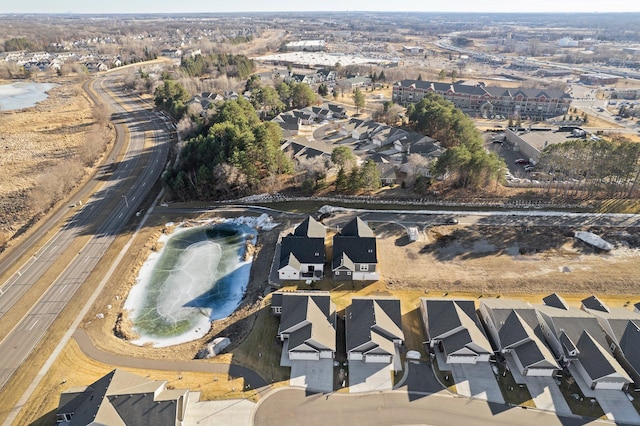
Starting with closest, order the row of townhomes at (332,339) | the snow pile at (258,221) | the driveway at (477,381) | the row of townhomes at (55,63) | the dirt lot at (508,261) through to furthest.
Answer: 1. the driveway at (477,381)
2. the row of townhomes at (332,339)
3. the dirt lot at (508,261)
4. the snow pile at (258,221)
5. the row of townhomes at (55,63)

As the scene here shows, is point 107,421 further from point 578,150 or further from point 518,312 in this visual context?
point 578,150

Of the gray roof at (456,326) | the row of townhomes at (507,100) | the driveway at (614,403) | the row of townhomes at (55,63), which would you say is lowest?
the driveway at (614,403)

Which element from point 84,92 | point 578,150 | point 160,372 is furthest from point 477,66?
point 160,372

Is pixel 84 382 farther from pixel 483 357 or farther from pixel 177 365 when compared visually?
pixel 483 357

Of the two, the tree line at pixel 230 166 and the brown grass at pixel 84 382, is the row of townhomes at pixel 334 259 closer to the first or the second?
the brown grass at pixel 84 382

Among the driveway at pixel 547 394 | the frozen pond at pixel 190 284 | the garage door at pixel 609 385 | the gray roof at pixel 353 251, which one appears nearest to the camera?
the driveway at pixel 547 394

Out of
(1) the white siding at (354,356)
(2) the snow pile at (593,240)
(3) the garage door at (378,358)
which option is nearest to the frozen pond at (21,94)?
(1) the white siding at (354,356)
